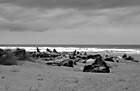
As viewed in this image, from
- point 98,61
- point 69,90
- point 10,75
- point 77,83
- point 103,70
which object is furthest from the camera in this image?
point 98,61

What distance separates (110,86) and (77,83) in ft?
4.78

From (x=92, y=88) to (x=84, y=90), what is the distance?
2.01ft

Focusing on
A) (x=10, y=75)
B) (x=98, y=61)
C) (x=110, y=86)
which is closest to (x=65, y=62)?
(x=98, y=61)

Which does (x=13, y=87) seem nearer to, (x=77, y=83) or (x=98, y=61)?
(x=77, y=83)

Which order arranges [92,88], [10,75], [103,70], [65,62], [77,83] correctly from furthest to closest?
1. [65,62]
2. [103,70]
3. [10,75]
4. [77,83]
5. [92,88]

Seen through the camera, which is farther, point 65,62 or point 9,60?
point 65,62

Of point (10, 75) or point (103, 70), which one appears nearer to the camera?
point (10, 75)

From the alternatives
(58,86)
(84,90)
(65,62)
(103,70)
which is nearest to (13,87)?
(58,86)

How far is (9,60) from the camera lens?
60.2ft

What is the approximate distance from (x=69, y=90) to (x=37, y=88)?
120cm

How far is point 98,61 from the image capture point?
1848 cm

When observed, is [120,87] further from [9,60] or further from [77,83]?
[9,60]

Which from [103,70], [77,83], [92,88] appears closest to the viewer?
[92,88]

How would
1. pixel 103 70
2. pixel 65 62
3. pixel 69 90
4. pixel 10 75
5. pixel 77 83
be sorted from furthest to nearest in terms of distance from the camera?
pixel 65 62 < pixel 103 70 < pixel 10 75 < pixel 77 83 < pixel 69 90
